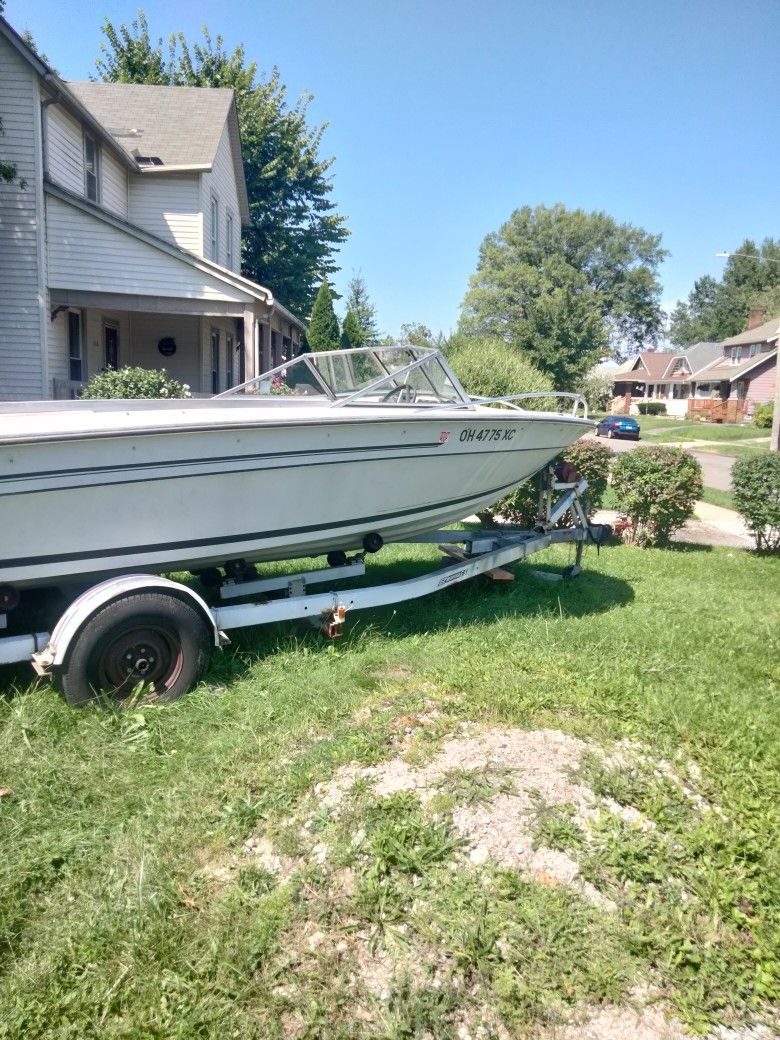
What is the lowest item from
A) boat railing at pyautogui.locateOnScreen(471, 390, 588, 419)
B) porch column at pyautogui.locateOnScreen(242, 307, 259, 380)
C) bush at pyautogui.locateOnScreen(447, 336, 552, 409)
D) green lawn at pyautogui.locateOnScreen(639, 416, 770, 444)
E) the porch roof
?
green lawn at pyautogui.locateOnScreen(639, 416, 770, 444)

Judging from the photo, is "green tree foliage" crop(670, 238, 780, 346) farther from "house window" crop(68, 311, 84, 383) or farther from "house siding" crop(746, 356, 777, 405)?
"house window" crop(68, 311, 84, 383)

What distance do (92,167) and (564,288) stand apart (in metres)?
41.1

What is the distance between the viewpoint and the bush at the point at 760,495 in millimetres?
9023

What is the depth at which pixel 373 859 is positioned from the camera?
2.85m

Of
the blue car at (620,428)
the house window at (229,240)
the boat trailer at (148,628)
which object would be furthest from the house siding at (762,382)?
the boat trailer at (148,628)

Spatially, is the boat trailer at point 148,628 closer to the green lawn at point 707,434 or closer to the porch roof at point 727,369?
the green lawn at point 707,434

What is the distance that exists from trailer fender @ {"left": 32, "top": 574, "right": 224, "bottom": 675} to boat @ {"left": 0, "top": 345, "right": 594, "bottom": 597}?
291mm

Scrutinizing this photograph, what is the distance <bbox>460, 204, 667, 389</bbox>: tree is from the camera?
4172cm

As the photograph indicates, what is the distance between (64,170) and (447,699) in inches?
571

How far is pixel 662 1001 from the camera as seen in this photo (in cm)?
236

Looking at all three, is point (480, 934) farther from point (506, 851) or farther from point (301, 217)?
point (301, 217)

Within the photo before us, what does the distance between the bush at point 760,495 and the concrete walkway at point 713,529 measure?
0.26m

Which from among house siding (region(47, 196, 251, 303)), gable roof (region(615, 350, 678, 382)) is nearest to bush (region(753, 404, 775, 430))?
gable roof (region(615, 350, 678, 382))

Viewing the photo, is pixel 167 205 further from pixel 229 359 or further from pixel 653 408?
pixel 653 408
